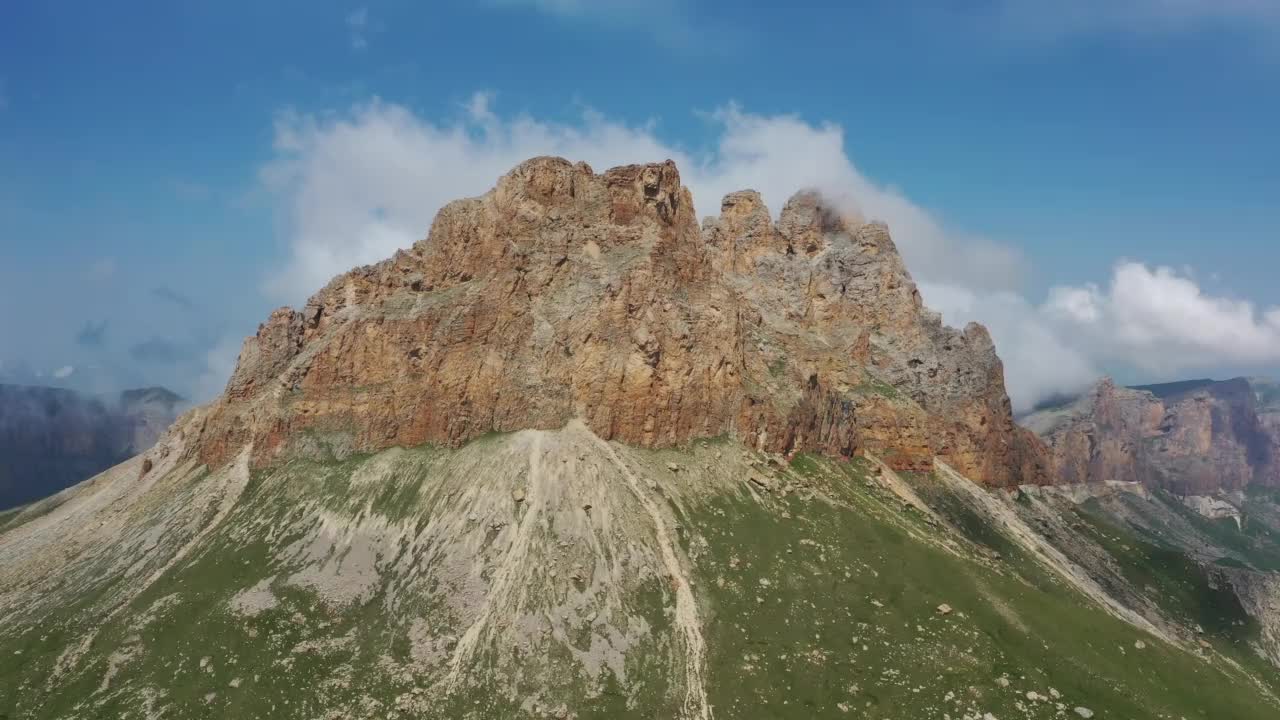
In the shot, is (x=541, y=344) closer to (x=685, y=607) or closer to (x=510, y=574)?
(x=510, y=574)

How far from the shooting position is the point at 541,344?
400 feet

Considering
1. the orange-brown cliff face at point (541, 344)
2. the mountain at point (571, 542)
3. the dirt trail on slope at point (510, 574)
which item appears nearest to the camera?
the mountain at point (571, 542)

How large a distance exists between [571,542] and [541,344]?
124 ft

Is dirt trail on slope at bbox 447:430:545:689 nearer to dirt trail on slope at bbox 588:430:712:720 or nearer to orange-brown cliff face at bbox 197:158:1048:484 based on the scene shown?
orange-brown cliff face at bbox 197:158:1048:484

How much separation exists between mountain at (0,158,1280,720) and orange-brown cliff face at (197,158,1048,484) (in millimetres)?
532

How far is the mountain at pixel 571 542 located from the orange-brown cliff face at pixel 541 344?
1.74 ft

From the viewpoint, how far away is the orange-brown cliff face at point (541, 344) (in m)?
120

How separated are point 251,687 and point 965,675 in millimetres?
85205

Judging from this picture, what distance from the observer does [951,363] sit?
198m

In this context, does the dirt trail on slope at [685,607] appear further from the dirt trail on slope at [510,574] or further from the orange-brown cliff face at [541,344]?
the dirt trail on slope at [510,574]

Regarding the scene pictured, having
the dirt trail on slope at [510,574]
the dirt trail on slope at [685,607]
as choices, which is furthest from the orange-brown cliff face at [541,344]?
the dirt trail on slope at [510,574]

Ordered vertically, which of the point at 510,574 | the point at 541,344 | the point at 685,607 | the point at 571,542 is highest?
the point at 541,344

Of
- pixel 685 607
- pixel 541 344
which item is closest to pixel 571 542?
pixel 685 607

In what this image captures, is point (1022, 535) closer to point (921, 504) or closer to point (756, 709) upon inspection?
point (921, 504)
